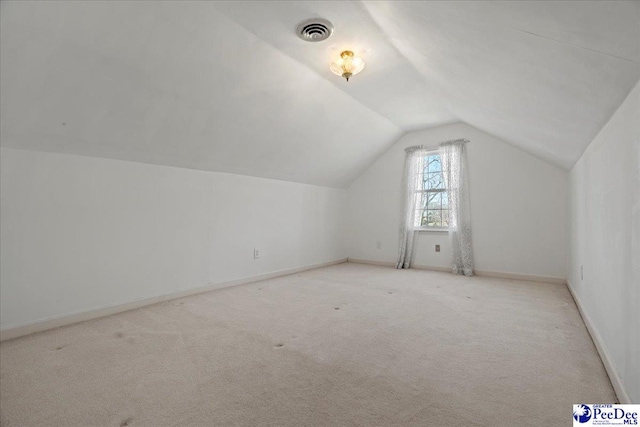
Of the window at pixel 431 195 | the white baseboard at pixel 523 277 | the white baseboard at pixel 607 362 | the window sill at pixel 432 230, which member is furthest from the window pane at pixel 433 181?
the white baseboard at pixel 607 362

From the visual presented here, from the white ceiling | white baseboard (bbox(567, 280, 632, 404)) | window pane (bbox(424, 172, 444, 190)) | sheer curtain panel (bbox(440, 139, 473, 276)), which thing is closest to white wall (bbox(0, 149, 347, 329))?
the white ceiling

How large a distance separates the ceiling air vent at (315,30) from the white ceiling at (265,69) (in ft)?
0.24

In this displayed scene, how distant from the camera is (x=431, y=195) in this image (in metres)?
5.09

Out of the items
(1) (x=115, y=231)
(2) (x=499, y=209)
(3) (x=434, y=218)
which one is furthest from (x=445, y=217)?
(1) (x=115, y=231)

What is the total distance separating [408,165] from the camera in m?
5.18

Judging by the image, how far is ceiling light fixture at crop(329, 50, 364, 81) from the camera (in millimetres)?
2604

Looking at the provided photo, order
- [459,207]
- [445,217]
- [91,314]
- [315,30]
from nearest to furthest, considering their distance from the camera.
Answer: [315,30] → [91,314] → [459,207] → [445,217]

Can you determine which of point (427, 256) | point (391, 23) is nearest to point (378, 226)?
point (427, 256)

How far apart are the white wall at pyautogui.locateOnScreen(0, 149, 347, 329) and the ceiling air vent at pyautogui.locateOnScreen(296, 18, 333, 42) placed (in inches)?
75.6

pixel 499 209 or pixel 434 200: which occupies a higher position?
pixel 434 200

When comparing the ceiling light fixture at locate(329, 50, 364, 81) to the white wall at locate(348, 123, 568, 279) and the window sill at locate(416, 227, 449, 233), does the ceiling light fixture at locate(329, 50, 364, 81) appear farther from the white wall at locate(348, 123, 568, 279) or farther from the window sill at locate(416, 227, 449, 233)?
the window sill at locate(416, 227, 449, 233)

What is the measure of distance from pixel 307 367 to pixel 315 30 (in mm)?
2348

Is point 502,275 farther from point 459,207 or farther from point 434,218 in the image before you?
point 434,218

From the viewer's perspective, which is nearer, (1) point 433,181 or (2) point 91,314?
(2) point 91,314
